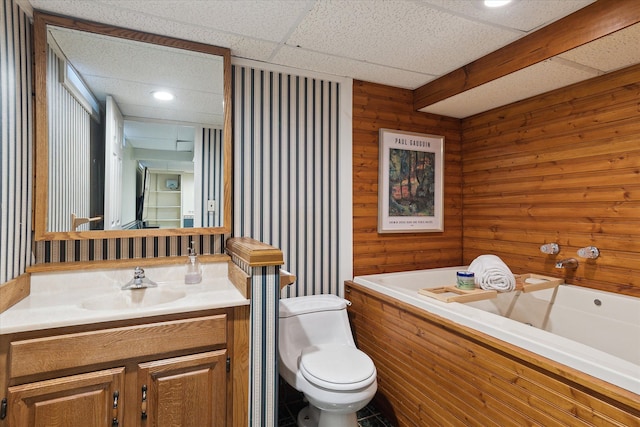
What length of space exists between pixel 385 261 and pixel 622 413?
5.53 ft

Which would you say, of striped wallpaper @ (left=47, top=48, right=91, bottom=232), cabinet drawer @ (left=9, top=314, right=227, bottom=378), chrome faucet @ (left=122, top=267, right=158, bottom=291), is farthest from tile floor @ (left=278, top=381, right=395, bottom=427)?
striped wallpaper @ (left=47, top=48, right=91, bottom=232)

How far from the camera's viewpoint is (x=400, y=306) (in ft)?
6.29

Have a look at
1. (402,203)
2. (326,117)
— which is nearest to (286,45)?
(326,117)

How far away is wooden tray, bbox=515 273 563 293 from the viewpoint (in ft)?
6.71

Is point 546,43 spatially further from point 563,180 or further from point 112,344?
point 112,344

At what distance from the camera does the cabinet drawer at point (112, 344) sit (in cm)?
124

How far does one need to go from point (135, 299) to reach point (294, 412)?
4.06 feet

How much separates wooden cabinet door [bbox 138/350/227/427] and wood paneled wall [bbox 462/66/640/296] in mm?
2262

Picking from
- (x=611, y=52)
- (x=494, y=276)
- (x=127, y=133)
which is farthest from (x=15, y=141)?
(x=611, y=52)

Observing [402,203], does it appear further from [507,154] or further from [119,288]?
[119,288]

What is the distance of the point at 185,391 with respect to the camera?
1.47 metres

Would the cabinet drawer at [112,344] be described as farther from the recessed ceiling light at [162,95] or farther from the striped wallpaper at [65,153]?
the recessed ceiling light at [162,95]

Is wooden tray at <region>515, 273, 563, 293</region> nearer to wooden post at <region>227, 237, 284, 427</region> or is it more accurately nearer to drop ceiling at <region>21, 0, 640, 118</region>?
drop ceiling at <region>21, 0, 640, 118</region>

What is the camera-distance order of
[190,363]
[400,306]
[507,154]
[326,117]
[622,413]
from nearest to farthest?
[622,413]
[190,363]
[400,306]
[326,117]
[507,154]
